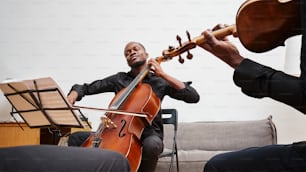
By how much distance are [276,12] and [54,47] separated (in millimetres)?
2146

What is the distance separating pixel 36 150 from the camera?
17.1 inches

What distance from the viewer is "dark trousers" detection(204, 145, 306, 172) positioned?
0.62m

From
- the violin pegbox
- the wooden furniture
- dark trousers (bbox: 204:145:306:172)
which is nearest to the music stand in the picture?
the violin pegbox

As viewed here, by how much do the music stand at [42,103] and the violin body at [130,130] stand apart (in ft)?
0.35

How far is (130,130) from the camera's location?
54.5 inches

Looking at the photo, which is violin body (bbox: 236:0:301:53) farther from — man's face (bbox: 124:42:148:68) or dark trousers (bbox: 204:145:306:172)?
man's face (bbox: 124:42:148:68)

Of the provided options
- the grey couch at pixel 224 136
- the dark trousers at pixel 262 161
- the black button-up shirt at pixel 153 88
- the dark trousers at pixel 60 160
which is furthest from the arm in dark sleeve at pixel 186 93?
the dark trousers at pixel 60 160

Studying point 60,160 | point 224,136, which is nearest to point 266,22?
point 60,160

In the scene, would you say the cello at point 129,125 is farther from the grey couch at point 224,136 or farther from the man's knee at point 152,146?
the grey couch at point 224,136

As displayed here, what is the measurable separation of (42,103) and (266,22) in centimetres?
102

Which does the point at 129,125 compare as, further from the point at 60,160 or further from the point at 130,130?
the point at 60,160

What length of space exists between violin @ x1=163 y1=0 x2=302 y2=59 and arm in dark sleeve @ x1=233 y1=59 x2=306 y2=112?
0.04 m

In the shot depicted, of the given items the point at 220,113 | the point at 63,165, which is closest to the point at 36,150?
the point at 63,165

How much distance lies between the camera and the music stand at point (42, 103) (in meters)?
1.36
